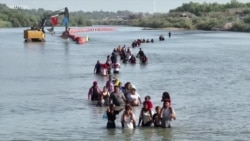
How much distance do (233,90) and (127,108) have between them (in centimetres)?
1790

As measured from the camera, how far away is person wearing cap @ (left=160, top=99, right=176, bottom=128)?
2600 cm

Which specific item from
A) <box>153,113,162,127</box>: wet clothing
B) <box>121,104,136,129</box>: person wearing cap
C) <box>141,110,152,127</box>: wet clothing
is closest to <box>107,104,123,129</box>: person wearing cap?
<box>121,104,136,129</box>: person wearing cap

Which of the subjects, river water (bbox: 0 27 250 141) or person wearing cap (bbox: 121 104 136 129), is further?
river water (bbox: 0 27 250 141)

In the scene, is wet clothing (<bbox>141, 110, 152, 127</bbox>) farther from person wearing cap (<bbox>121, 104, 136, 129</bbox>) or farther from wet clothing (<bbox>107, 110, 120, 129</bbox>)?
wet clothing (<bbox>107, 110, 120, 129</bbox>)

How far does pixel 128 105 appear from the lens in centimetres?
2586

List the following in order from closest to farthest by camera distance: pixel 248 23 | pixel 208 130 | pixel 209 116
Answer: pixel 208 130, pixel 209 116, pixel 248 23

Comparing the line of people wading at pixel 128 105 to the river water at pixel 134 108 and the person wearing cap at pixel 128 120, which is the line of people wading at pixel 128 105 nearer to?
the person wearing cap at pixel 128 120

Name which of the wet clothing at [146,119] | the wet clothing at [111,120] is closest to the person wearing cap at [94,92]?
the wet clothing at [111,120]

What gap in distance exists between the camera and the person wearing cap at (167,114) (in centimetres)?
2600

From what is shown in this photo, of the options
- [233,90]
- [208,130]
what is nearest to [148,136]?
[208,130]

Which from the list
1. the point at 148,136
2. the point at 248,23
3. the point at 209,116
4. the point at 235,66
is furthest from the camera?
the point at 248,23

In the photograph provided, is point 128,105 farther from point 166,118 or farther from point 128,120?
point 166,118

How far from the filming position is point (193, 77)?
51469mm

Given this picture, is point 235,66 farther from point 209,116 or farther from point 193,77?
point 209,116
